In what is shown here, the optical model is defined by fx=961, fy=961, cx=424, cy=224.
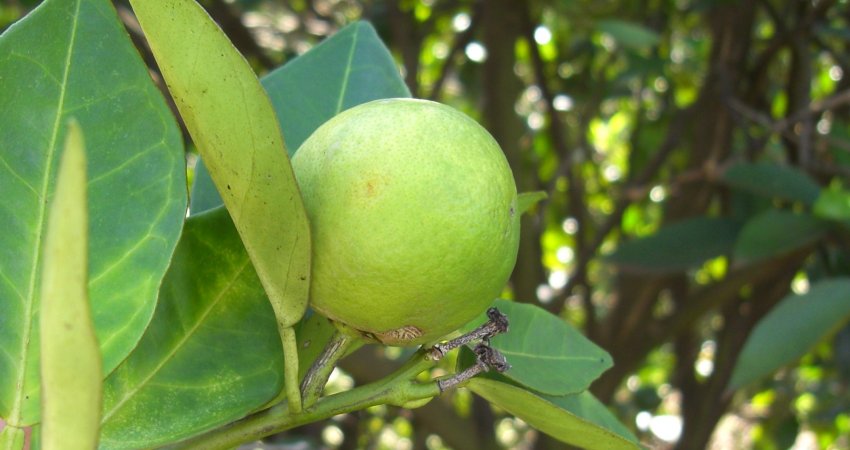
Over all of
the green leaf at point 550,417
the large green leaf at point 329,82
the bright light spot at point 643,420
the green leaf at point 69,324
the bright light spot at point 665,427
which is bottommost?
the bright light spot at point 665,427

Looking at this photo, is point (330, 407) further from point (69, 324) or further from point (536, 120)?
point (536, 120)

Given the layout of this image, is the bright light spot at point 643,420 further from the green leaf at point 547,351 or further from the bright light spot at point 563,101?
the green leaf at point 547,351

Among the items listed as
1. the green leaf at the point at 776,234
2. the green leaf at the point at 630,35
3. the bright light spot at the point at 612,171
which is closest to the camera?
the green leaf at the point at 776,234

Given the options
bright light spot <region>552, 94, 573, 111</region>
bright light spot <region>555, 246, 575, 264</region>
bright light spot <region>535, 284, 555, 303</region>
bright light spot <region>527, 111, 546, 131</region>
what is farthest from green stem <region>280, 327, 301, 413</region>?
bright light spot <region>555, 246, 575, 264</region>

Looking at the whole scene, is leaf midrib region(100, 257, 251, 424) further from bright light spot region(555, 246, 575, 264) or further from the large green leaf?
bright light spot region(555, 246, 575, 264)

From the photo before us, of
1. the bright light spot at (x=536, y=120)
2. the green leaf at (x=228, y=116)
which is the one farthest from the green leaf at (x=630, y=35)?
the green leaf at (x=228, y=116)

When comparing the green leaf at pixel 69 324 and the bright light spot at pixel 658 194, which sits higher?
the green leaf at pixel 69 324
